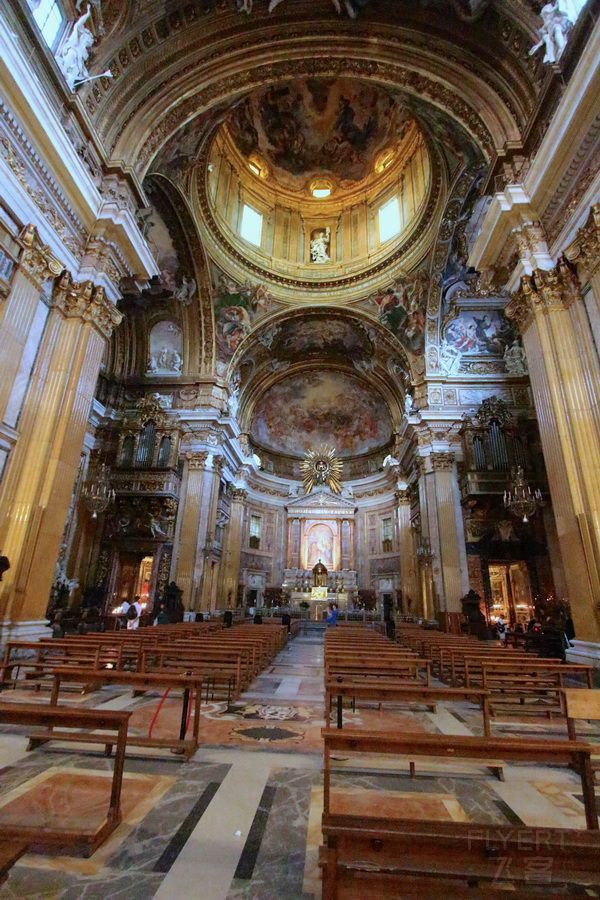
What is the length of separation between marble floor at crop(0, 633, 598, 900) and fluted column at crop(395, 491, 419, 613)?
50.9ft

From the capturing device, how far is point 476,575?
14.4m

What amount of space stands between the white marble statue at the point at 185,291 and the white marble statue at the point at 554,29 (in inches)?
497

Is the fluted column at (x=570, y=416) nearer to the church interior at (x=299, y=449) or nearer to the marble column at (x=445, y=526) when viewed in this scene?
the church interior at (x=299, y=449)

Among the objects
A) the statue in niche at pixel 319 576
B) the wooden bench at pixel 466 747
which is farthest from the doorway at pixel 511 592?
the wooden bench at pixel 466 747

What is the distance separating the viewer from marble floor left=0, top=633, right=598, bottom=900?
190 cm

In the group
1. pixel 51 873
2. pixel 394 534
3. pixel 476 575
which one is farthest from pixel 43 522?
pixel 394 534

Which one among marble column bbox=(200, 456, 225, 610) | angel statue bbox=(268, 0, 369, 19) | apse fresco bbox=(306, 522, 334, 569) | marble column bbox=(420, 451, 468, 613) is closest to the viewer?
angel statue bbox=(268, 0, 369, 19)

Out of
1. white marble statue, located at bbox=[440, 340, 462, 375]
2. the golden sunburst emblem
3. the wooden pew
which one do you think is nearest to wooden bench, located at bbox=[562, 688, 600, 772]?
the wooden pew

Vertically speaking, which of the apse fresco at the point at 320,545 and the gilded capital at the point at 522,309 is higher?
the gilded capital at the point at 522,309

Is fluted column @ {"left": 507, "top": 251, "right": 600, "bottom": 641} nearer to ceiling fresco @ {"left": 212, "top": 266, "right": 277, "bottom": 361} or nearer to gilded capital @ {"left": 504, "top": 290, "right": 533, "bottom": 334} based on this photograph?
gilded capital @ {"left": 504, "top": 290, "right": 533, "bottom": 334}

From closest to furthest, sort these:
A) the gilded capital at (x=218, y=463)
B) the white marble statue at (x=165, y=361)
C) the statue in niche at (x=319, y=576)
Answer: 1. the gilded capital at (x=218, y=463)
2. the white marble statue at (x=165, y=361)
3. the statue in niche at (x=319, y=576)

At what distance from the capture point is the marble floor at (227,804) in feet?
6.25

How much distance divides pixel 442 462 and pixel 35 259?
13.5m

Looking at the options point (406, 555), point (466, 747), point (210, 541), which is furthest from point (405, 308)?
A: point (466, 747)
